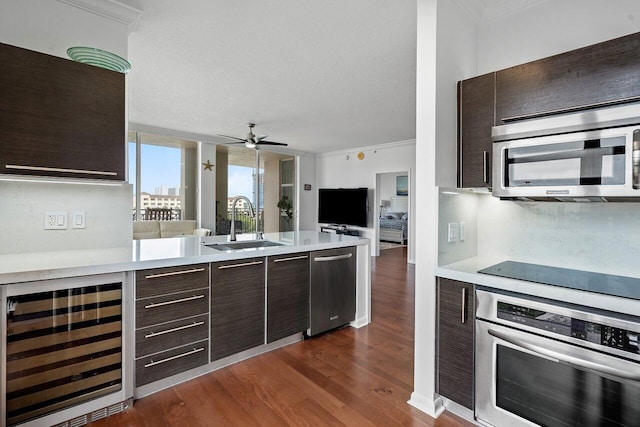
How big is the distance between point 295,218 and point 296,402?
6.76 m

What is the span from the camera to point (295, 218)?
8.59m

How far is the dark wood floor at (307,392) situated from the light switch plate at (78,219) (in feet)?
3.79

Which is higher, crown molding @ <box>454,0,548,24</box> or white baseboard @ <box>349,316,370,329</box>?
crown molding @ <box>454,0,548,24</box>

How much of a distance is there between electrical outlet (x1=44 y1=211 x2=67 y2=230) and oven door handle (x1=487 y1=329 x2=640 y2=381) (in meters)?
2.55

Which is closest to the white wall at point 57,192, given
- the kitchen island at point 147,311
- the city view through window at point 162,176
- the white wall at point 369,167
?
the kitchen island at point 147,311

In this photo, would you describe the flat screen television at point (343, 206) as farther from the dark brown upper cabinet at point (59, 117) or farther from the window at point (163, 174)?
the dark brown upper cabinet at point (59, 117)

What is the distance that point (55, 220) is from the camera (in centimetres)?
195

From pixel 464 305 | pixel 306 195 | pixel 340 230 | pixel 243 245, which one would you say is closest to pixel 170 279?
pixel 243 245

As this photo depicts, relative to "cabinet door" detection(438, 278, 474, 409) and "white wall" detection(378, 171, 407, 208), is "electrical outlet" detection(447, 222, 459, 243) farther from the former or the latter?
"white wall" detection(378, 171, 407, 208)

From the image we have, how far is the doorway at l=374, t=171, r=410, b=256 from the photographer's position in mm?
9423

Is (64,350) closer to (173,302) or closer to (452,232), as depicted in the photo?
(173,302)

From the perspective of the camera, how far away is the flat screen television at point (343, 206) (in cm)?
755

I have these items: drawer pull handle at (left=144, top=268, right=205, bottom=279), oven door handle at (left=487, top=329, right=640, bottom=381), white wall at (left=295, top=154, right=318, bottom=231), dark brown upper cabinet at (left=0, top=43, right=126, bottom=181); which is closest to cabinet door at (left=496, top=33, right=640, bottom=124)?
oven door handle at (left=487, top=329, right=640, bottom=381)

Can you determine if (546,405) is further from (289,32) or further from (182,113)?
(182,113)
